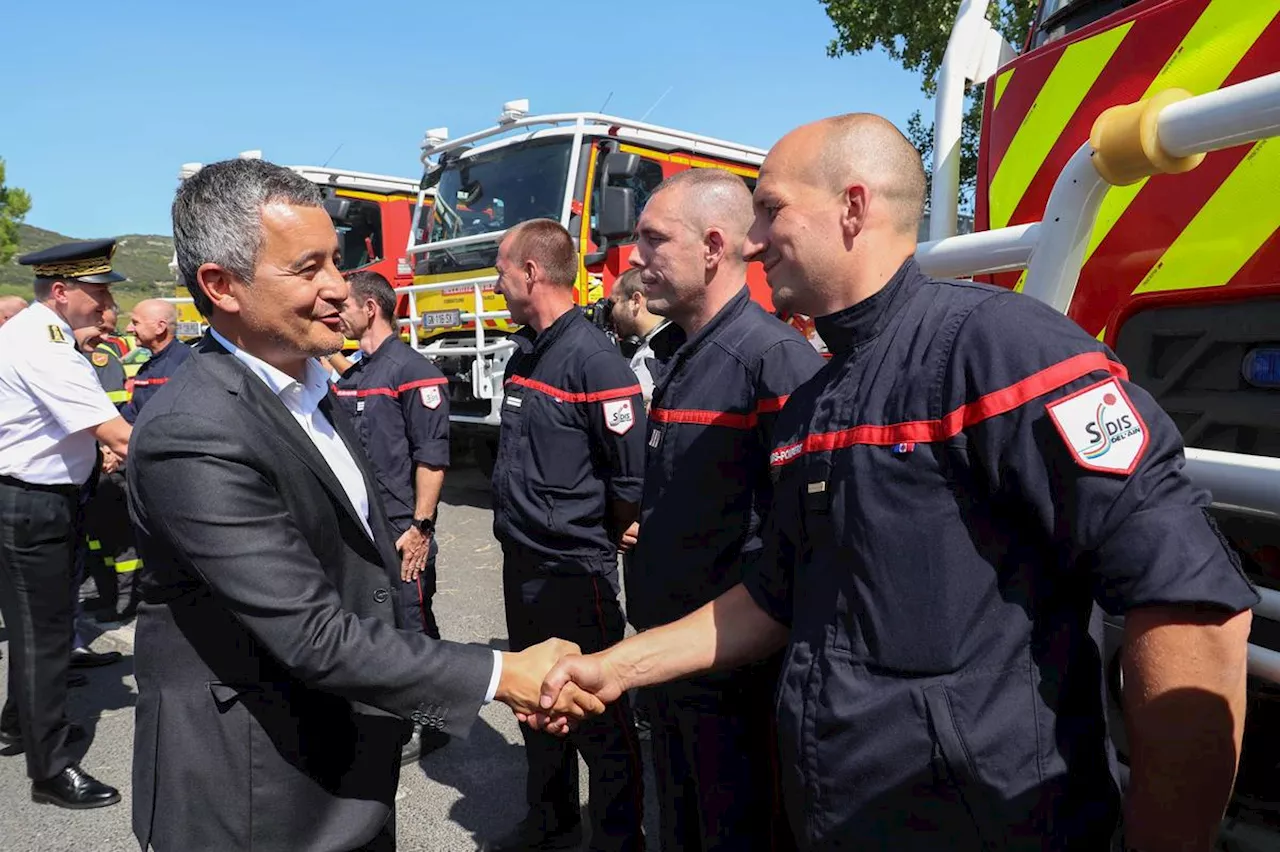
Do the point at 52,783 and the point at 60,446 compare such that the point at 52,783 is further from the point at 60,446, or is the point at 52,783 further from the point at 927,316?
the point at 927,316

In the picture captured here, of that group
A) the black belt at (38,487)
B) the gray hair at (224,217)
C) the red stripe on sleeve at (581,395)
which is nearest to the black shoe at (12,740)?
the black belt at (38,487)

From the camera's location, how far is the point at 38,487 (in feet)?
11.8

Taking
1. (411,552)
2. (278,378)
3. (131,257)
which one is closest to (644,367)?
(411,552)

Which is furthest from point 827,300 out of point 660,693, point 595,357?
point 595,357

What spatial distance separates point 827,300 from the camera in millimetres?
1569

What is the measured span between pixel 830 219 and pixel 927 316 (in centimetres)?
26

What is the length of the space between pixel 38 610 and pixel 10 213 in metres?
57.7

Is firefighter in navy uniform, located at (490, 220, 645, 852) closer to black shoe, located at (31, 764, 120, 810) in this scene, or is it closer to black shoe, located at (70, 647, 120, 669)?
black shoe, located at (31, 764, 120, 810)

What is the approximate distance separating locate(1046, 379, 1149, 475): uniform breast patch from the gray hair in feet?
4.59

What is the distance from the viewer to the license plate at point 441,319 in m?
8.27

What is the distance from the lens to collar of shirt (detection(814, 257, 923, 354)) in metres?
1.49

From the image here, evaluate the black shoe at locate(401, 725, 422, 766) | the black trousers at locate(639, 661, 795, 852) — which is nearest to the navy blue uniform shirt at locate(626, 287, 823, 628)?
the black trousers at locate(639, 661, 795, 852)

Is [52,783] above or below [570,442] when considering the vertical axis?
below

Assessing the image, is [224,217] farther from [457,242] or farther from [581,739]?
[457,242]
